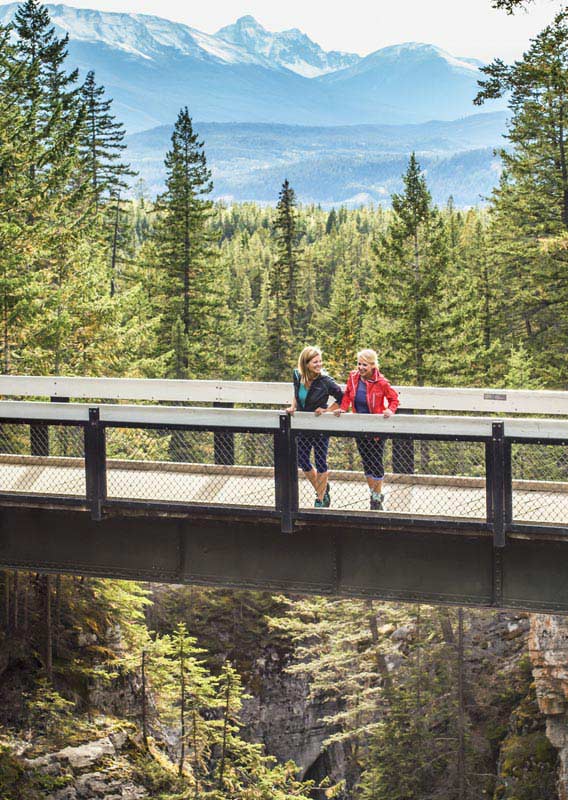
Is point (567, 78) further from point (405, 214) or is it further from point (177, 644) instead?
point (177, 644)

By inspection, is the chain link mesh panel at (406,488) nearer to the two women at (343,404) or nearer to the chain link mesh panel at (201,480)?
the two women at (343,404)

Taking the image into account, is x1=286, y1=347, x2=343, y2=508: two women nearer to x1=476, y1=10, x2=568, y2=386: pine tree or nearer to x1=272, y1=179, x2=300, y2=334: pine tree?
x1=476, y1=10, x2=568, y2=386: pine tree

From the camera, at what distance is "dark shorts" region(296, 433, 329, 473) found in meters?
9.90

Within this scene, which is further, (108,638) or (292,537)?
(108,638)

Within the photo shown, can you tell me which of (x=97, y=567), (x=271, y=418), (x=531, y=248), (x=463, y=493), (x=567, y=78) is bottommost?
(x=97, y=567)

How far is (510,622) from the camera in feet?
89.3

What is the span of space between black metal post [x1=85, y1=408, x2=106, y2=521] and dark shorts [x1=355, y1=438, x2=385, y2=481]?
2.57 meters

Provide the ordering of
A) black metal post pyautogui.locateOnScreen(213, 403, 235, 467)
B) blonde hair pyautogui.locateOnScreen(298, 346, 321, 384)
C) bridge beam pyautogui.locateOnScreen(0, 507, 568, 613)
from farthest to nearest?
black metal post pyautogui.locateOnScreen(213, 403, 235, 467) < blonde hair pyautogui.locateOnScreen(298, 346, 321, 384) < bridge beam pyautogui.locateOnScreen(0, 507, 568, 613)

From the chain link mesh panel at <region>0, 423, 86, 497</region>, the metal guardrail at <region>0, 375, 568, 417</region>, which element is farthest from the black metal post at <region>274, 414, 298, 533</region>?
the metal guardrail at <region>0, 375, 568, 417</region>

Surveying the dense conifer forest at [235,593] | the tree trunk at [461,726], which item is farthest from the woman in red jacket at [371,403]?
the tree trunk at [461,726]

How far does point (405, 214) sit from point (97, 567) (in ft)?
81.3

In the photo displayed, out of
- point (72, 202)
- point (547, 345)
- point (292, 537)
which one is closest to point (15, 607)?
point (292, 537)

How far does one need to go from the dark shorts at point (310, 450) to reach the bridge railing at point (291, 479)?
0.13m

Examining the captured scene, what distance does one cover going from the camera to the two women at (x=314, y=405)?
32.5ft
